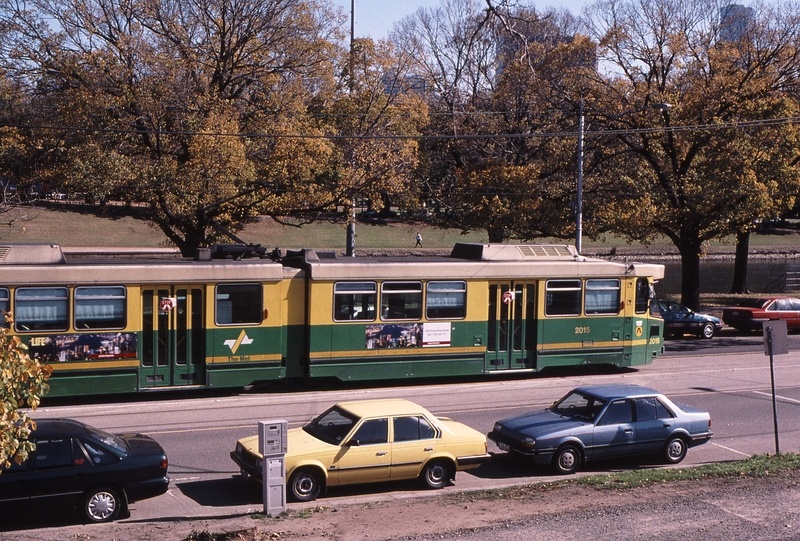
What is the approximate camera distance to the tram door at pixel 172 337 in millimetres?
16469

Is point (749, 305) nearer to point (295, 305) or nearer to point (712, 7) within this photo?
point (712, 7)

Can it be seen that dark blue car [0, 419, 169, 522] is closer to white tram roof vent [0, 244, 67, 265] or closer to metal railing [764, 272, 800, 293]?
white tram roof vent [0, 244, 67, 265]

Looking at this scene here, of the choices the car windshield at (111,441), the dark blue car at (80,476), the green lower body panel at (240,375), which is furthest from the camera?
the green lower body panel at (240,375)

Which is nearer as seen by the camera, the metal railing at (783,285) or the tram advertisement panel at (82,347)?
the tram advertisement panel at (82,347)

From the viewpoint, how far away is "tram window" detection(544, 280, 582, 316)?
1991cm

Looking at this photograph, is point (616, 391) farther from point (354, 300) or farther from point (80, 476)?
point (80, 476)

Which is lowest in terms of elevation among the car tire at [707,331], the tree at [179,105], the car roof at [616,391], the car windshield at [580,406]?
the car tire at [707,331]

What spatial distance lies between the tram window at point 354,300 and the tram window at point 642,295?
705 centimetres

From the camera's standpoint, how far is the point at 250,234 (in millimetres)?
62094

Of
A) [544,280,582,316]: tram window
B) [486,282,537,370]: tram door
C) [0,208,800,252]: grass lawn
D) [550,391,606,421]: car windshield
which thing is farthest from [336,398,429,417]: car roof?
[0,208,800,252]: grass lawn

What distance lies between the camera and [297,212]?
1152 inches

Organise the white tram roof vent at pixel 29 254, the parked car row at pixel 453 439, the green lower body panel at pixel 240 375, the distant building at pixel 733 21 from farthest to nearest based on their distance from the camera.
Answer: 1. the distant building at pixel 733 21
2. the green lower body panel at pixel 240 375
3. the white tram roof vent at pixel 29 254
4. the parked car row at pixel 453 439

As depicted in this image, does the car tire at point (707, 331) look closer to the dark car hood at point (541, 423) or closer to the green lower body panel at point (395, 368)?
the green lower body panel at point (395, 368)

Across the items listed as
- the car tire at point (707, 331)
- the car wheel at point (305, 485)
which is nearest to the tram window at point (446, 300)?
the car wheel at point (305, 485)
